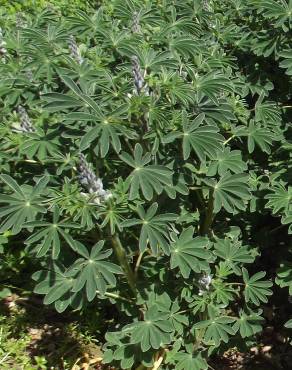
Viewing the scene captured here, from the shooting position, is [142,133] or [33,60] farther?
[33,60]

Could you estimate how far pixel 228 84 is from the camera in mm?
2166

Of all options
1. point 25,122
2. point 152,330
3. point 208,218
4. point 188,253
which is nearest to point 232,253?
point 208,218

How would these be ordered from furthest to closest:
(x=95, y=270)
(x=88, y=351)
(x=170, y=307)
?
(x=88, y=351)
(x=170, y=307)
(x=95, y=270)

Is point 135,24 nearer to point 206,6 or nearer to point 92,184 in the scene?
point 206,6

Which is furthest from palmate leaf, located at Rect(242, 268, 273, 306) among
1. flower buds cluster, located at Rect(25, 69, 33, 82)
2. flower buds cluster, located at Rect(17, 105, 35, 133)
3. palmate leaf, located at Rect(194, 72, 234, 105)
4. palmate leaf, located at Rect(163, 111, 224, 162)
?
flower buds cluster, located at Rect(25, 69, 33, 82)

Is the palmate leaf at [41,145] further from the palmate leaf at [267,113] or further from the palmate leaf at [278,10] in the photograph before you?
the palmate leaf at [278,10]

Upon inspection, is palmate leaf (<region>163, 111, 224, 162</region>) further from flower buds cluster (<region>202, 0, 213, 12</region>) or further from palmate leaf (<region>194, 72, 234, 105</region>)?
flower buds cluster (<region>202, 0, 213, 12</region>)

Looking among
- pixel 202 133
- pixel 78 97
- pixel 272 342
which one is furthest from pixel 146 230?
pixel 272 342

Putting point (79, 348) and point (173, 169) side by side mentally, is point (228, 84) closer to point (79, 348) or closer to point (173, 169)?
point (173, 169)

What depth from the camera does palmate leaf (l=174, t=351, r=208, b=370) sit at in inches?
91.9

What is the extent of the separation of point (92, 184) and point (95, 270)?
33cm

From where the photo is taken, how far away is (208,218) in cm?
240

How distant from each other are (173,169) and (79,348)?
1.15 metres

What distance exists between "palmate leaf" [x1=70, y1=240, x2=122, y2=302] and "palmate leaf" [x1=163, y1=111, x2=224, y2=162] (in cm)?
47
